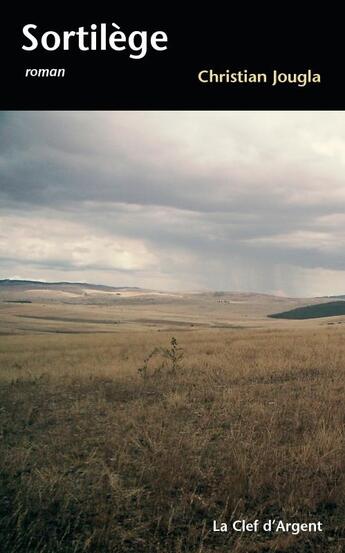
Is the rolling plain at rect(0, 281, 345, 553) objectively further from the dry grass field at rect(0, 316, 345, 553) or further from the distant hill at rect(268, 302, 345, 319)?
the distant hill at rect(268, 302, 345, 319)

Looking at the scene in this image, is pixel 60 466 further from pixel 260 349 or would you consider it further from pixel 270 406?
pixel 260 349

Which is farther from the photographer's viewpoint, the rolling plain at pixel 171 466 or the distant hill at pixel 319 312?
the distant hill at pixel 319 312

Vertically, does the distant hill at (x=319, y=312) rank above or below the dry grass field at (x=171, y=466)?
below

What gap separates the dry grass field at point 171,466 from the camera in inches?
157

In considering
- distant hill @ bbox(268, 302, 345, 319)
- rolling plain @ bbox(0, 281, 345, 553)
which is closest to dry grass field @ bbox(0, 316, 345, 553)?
rolling plain @ bbox(0, 281, 345, 553)

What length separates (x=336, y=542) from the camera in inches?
152

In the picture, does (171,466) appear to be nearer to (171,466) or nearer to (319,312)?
(171,466)

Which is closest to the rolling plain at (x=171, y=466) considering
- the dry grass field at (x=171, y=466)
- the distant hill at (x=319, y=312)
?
the dry grass field at (x=171, y=466)

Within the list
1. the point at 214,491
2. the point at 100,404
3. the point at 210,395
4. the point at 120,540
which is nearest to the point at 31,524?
the point at 120,540

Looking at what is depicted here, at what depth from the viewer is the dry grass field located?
13.1ft

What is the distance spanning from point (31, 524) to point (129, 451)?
2.06 meters

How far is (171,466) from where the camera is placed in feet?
17.3

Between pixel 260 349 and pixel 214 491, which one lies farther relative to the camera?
pixel 260 349

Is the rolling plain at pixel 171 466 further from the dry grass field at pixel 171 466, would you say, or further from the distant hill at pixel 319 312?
the distant hill at pixel 319 312
